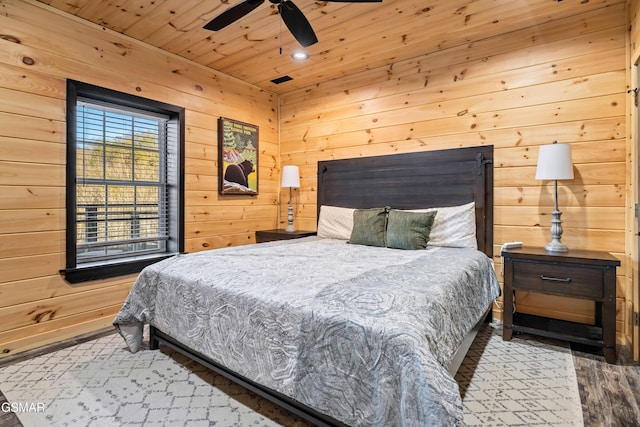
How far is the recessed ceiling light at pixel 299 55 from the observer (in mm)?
3421

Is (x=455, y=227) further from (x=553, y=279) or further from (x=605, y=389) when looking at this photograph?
(x=605, y=389)

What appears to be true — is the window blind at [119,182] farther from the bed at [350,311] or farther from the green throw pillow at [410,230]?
the green throw pillow at [410,230]

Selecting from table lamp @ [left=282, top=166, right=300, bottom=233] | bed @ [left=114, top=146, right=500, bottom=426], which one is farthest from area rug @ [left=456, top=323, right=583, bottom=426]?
table lamp @ [left=282, top=166, right=300, bottom=233]

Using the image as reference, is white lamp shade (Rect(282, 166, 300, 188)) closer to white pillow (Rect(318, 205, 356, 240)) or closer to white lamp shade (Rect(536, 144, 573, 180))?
white pillow (Rect(318, 205, 356, 240))

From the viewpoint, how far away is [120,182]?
319cm

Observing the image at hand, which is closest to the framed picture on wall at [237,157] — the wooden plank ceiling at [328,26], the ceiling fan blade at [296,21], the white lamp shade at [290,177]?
the white lamp shade at [290,177]

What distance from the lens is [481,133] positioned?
317 cm

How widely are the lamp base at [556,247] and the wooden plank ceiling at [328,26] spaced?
186 cm

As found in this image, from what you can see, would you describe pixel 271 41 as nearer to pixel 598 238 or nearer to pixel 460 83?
pixel 460 83

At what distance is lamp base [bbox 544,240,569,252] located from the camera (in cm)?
256

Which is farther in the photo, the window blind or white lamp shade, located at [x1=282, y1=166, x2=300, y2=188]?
white lamp shade, located at [x1=282, y1=166, x2=300, y2=188]

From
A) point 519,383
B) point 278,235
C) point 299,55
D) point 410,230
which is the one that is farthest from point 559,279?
point 299,55

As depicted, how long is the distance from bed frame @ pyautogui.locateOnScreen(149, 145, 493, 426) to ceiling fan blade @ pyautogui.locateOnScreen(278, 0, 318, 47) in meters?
1.72

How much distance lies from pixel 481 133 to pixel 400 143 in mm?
812
